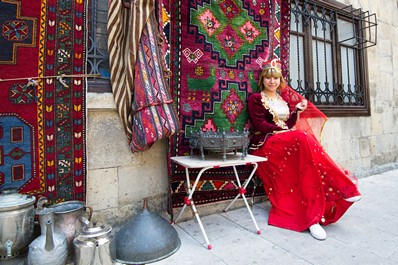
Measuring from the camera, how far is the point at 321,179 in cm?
222

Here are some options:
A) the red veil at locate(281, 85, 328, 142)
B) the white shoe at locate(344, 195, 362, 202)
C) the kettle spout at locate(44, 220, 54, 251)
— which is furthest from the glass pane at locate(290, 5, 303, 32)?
the kettle spout at locate(44, 220, 54, 251)

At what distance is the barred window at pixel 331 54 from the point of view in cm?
370

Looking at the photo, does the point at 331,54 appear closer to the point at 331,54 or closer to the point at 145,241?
the point at 331,54

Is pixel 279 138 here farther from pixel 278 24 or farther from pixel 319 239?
pixel 278 24

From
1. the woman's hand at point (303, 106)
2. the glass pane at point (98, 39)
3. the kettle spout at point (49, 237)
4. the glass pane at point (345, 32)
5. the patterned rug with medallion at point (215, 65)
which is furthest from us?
the glass pane at point (345, 32)

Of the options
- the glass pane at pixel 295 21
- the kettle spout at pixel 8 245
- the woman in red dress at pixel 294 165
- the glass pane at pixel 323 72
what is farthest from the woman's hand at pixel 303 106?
the kettle spout at pixel 8 245

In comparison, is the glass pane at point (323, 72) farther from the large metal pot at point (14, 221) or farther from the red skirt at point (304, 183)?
the large metal pot at point (14, 221)

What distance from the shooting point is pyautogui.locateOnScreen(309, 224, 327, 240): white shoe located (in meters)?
2.05

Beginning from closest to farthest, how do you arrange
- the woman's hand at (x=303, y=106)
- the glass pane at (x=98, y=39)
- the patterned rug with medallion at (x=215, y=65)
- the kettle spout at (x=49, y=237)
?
the kettle spout at (x=49, y=237) < the glass pane at (x=98, y=39) < the patterned rug with medallion at (x=215, y=65) < the woman's hand at (x=303, y=106)

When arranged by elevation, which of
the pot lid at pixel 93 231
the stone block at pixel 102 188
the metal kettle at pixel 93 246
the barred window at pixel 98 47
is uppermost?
the barred window at pixel 98 47

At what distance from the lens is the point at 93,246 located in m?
1.57

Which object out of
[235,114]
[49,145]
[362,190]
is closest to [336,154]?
[362,190]

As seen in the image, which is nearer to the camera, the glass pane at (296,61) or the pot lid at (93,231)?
the pot lid at (93,231)

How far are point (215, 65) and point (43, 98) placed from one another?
1583 millimetres
